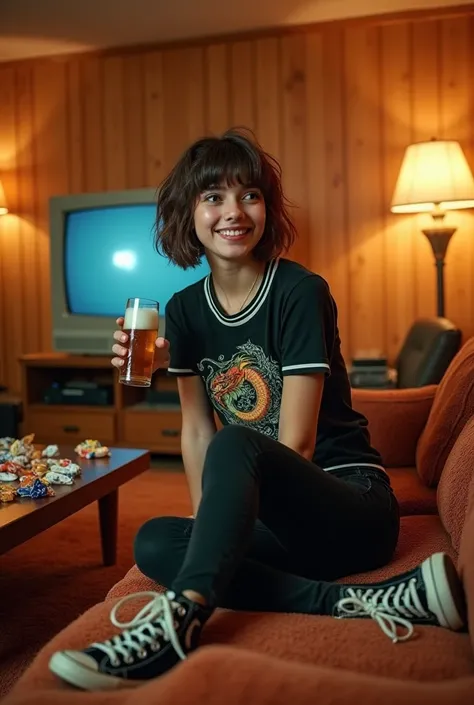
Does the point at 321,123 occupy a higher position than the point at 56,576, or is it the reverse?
the point at 321,123

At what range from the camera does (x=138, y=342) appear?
63.9 inches

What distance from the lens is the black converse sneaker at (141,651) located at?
958mm

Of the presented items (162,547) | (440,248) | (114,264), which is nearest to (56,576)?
(162,547)

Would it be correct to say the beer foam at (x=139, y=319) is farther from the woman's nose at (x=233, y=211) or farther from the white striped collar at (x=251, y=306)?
the woman's nose at (x=233, y=211)

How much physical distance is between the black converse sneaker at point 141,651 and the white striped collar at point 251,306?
2.10 ft

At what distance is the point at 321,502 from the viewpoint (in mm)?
Result: 1252

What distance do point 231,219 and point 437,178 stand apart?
2.12 meters

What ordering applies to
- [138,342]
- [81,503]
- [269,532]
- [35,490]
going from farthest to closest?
[81,503] → [35,490] → [138,342] → [269,532]

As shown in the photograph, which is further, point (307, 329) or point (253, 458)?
point (307, 329)

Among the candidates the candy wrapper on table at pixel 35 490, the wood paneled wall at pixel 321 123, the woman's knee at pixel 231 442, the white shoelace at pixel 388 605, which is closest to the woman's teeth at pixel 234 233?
the woman's knee at pixel 231 442

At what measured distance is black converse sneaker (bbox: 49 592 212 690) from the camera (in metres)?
0.96

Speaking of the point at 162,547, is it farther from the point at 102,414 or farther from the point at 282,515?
the point at 102,414

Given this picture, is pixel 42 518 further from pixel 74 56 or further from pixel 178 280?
pixel 74 56

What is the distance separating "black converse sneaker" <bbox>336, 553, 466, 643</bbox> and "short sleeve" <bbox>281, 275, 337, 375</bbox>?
425mm
